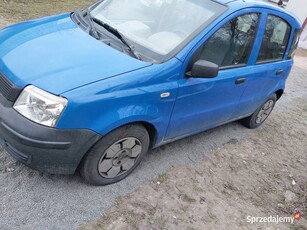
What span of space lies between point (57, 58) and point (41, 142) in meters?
0.75

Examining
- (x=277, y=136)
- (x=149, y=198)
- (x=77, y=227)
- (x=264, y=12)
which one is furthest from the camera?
(x=277, y=136)

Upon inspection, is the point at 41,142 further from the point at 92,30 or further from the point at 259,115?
the point at 259,115

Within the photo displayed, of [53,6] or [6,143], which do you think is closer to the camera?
[6,143]

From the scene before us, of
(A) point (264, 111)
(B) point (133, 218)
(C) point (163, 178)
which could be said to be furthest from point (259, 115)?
(B) point (133, 218)

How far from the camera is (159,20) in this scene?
342 cm

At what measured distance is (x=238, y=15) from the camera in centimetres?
353

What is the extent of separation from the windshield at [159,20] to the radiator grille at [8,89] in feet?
3.80

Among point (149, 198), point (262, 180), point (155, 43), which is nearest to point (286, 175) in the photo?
point (262, 180)

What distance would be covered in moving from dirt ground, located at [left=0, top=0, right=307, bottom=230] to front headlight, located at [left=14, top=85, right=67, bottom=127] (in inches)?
29.4

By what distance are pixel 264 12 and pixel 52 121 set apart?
278 cm

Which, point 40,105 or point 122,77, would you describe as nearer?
point 40,105

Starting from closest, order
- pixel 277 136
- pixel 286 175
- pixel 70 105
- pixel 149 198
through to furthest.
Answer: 1. pixel 70 105
2. pixel 149 198
3. pixel 286 175
4. pixel 277 136

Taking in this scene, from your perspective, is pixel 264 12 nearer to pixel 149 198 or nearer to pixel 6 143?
pixel 149 198

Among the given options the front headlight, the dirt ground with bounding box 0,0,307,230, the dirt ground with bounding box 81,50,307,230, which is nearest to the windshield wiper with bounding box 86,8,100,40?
the front headlight
